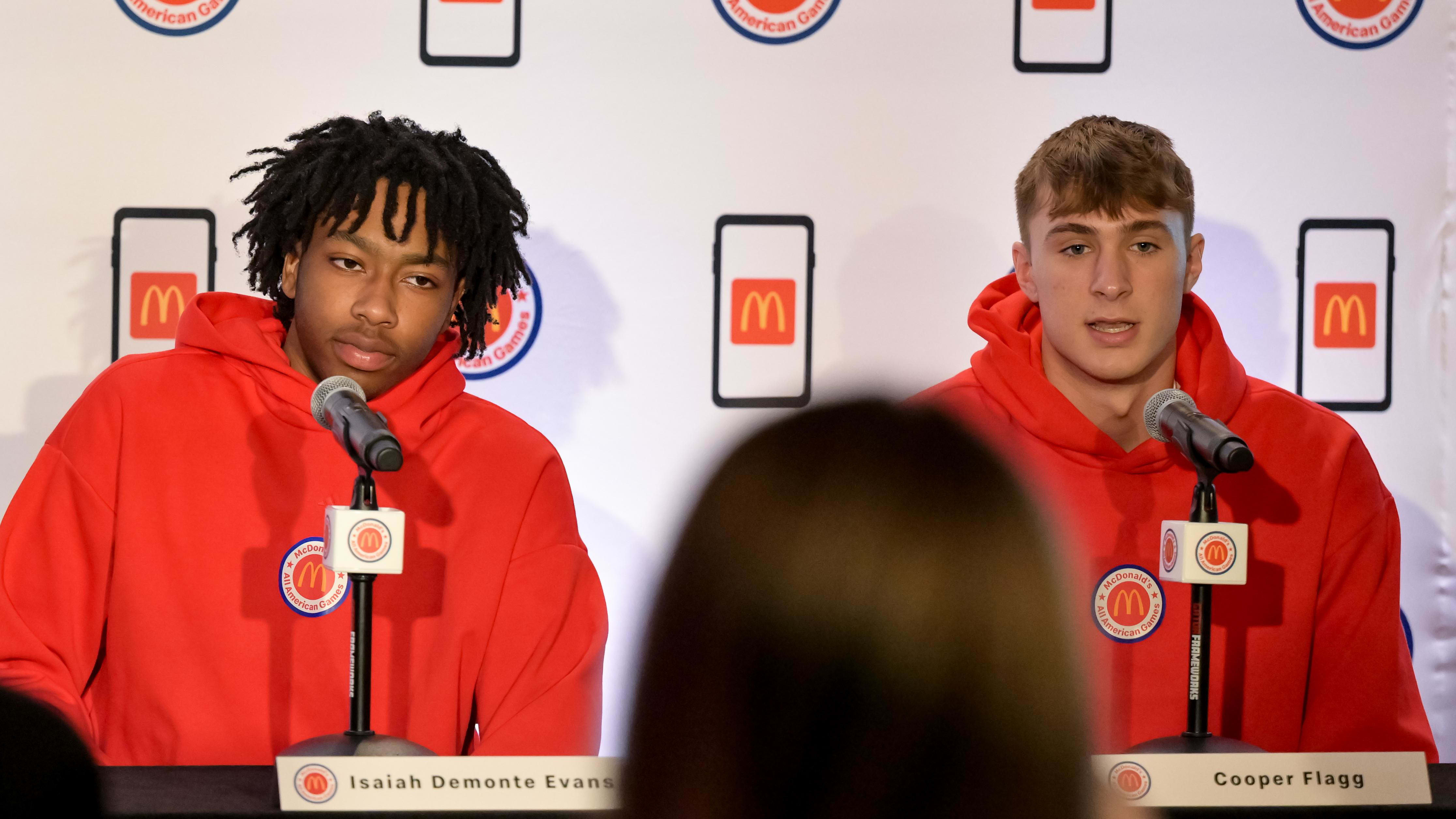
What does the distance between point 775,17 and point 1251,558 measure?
4.83ft

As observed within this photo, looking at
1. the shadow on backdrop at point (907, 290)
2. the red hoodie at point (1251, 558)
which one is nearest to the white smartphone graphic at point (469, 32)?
the shadow on backdrop at point (907, 290)

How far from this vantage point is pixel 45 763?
811mm

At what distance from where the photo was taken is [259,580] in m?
2.18

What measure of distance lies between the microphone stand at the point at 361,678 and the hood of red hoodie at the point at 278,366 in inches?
25.8

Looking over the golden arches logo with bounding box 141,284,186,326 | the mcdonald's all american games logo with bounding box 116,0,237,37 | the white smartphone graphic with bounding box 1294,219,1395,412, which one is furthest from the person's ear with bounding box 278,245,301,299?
the white smartphone graphic with bounding box 1294,219,1395,412

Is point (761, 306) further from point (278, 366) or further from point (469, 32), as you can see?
point (278, 366)

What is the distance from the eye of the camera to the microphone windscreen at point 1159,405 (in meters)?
1.87

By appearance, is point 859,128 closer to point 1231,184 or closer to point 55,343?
point 1231,184

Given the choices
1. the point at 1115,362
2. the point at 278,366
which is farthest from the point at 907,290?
the point at 278,366

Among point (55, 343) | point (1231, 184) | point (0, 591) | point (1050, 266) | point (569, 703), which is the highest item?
point (1231, 184)

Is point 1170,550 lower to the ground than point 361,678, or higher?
higher

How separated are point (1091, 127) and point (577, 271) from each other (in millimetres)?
1093

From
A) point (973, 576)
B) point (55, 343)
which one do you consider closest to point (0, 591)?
point (55, 343)

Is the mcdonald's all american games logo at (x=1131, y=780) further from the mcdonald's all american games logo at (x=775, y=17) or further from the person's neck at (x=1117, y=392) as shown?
the mcdonald's all american games logo at (x=775, y=17)
